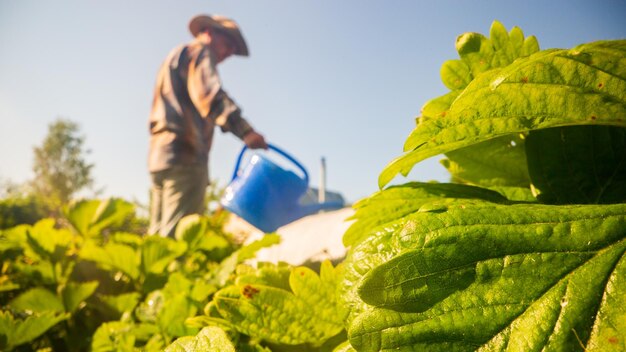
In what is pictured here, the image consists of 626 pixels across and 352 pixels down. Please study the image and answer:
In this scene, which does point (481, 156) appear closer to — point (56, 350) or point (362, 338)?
point (362, 338)

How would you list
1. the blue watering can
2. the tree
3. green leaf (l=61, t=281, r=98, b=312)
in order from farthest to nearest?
1. the tree
2. the blue watering can
3. green leaf (l=61, t=281, r=98, b=312)

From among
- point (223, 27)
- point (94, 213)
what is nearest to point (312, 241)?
point (94, 213)

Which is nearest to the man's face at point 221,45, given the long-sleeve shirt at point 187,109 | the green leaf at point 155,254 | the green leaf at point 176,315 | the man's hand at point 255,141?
the long-sleeve shirt at point 187,109

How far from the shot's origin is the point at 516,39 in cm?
38

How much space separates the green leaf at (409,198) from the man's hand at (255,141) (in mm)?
2210

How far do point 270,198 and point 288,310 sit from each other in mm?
1623

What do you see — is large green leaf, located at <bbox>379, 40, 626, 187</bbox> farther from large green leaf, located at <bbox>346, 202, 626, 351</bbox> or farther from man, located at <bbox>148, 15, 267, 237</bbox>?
Answer: man, located at <bbox>148, 15, 267, 237</bbox>

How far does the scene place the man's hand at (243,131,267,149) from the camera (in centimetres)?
254

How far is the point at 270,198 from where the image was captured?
6.49 ft

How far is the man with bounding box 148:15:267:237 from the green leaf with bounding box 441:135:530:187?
232cm

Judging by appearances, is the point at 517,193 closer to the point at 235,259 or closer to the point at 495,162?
the point at 495,162

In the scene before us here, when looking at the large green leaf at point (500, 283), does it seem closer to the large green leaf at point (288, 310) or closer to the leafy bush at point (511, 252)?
the leafy bush at point (511, 252)

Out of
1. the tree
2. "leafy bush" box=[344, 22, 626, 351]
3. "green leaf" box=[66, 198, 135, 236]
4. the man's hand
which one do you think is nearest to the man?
the man's hand

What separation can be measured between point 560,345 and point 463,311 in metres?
0.05
